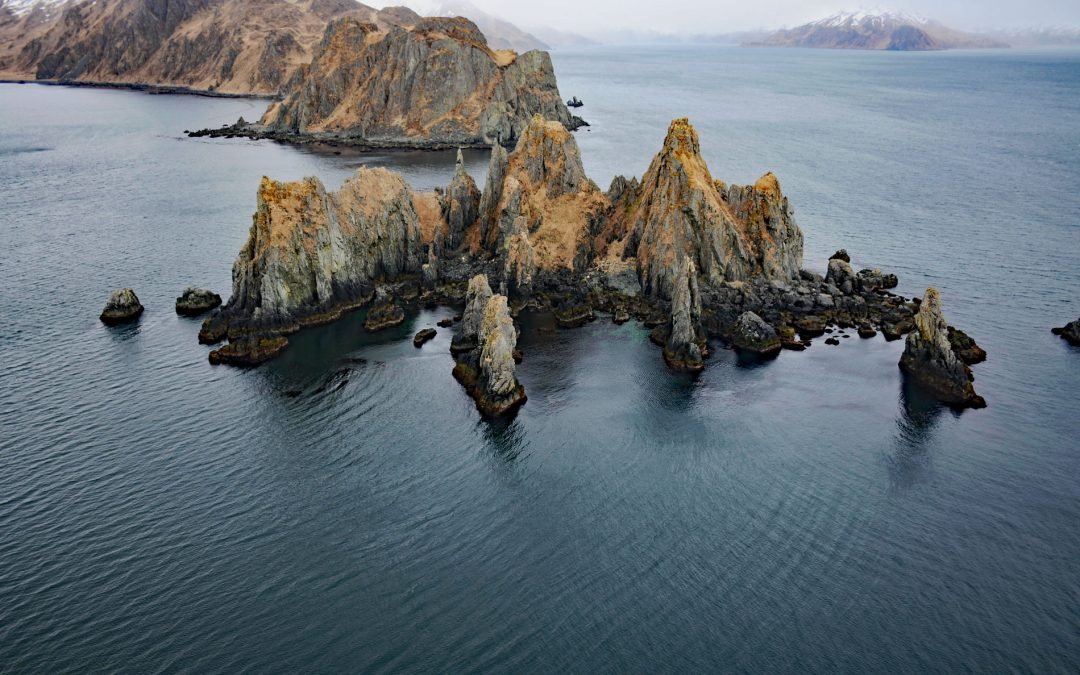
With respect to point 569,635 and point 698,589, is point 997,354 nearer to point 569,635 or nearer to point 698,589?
point 698,589

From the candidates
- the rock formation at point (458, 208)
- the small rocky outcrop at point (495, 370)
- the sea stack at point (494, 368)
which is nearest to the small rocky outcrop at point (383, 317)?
the sea stack at point (494, 368)

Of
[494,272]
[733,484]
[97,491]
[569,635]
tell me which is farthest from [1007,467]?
[97,491]

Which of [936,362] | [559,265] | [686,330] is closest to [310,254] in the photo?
[559,265]

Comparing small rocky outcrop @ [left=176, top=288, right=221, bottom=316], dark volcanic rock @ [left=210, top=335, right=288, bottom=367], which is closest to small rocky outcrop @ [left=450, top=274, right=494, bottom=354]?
dark volcanic rock @ [left=210, top=335, right=288, bottom=367]

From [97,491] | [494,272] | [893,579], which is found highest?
[494,272]

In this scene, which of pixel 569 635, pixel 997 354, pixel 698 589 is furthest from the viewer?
pixel 997 354

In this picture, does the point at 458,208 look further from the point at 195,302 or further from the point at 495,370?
the point at 495,370
